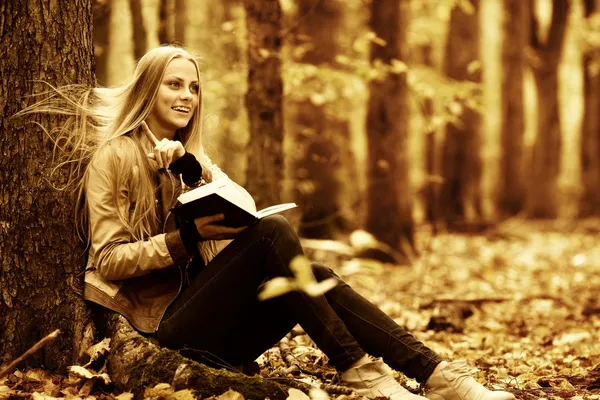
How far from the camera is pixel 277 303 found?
12.7ft

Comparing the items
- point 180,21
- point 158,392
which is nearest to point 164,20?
point 180,21

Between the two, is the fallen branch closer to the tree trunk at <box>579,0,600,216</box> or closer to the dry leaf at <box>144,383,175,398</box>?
the dry leaf at <box>144,383,175,398</box>

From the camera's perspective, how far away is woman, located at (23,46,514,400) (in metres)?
3.64

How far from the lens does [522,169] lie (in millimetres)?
20797

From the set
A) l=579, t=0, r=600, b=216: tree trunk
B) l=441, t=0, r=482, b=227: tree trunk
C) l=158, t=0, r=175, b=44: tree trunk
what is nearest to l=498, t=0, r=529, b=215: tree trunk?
l=441, t=0, r=482, b=227: tree trunk

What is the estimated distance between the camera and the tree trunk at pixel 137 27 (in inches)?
304

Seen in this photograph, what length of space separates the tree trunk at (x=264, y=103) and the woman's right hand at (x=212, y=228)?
9.41 ft

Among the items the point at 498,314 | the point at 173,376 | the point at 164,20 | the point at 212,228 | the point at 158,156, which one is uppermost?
the point at 164,20

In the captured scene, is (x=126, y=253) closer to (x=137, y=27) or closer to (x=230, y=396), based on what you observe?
(x=230, y=396)

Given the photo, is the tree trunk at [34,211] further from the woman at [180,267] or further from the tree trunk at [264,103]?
the tree trunk at [264,103]

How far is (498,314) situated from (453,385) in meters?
3.52

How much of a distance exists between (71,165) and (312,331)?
1478mm

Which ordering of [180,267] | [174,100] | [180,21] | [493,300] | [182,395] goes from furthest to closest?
1. [180,21]
2. [493,300]
3. [174,100]
4. [180,267]
5. [182,395]

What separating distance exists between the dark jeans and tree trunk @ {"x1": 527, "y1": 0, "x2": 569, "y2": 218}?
55.5 feet
